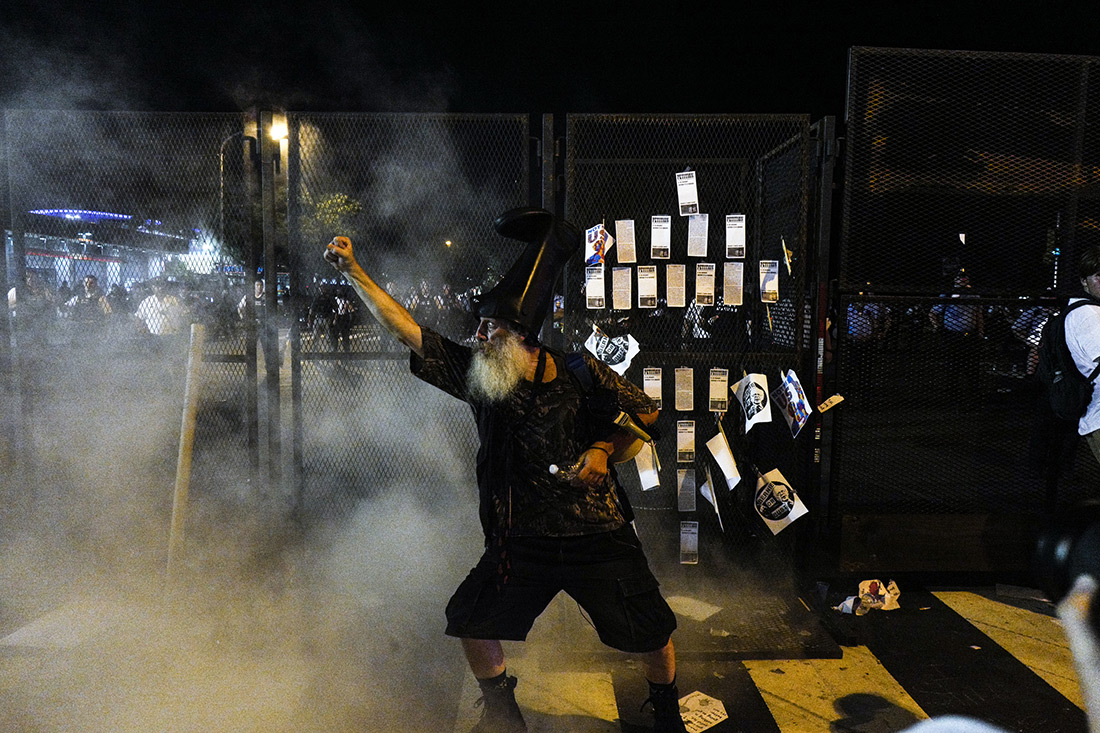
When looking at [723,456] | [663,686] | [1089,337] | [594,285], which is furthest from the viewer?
[723,456]

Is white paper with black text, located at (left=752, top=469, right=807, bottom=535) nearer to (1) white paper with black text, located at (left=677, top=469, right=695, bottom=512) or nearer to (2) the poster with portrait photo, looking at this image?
(1) white paper with black text, located at (left=677, top=469, right=695, bottom=512)

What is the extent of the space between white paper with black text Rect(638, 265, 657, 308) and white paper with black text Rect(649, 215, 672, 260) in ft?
0.31

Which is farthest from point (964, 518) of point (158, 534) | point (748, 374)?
point (158, 534)

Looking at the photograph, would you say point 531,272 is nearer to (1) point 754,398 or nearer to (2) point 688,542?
(1) point 754,398

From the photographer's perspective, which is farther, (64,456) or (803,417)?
(64,456)

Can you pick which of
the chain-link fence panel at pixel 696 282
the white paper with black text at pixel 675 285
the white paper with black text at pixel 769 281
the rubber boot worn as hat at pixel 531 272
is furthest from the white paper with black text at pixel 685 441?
the rubber boot worn as hat at pixel 531 272

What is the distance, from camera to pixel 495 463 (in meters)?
3.10

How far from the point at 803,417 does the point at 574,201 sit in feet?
6.61

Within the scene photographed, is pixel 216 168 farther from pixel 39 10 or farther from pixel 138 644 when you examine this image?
pixel 138 644

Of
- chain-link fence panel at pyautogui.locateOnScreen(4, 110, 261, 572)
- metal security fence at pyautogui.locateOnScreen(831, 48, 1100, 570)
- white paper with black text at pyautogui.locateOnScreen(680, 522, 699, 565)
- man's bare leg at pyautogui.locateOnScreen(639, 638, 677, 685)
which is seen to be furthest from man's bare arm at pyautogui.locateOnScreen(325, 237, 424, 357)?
metal security fence at pyautogui.locateOnScreen(831, 48, 1100, 570)

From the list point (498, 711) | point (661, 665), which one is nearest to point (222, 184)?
point (498, 711)

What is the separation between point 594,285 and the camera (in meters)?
4.70

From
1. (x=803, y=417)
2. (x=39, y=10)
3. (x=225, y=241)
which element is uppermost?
(x=39, y=10)

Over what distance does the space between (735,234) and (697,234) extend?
0.24m
